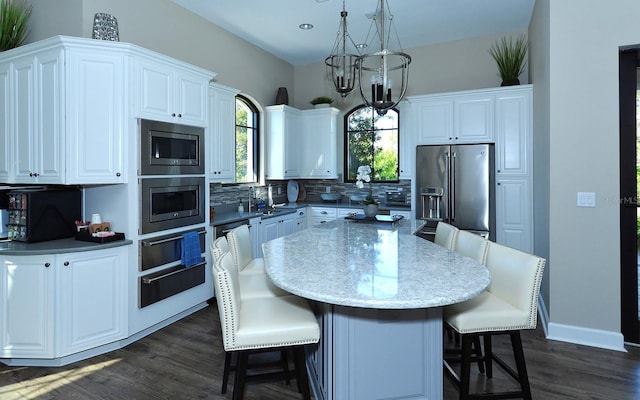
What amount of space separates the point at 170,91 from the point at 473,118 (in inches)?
134

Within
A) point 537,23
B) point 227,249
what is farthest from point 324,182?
point 227,249

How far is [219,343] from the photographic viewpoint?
313cm

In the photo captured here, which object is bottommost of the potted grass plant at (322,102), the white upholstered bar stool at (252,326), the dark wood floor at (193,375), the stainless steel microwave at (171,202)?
the dark wood floor at (193,375)

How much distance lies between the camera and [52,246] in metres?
2.82

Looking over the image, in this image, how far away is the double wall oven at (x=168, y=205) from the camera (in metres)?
3.18

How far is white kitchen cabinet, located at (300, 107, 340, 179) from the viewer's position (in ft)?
19.5

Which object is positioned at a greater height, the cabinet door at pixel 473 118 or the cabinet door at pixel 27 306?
the cabinet door at pixel 473 118

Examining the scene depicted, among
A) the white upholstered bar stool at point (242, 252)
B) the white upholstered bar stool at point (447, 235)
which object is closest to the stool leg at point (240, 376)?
the white upholstered bar stool at point (242, 252)

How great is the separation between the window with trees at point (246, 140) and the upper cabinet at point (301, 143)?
0.62 feet

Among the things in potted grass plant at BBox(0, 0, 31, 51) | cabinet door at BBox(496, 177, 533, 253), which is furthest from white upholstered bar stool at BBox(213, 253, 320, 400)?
cabinet door at BBox(496, 177, 533, 253)

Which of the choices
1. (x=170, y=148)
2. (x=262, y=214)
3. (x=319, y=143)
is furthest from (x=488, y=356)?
(x=319, y=143)

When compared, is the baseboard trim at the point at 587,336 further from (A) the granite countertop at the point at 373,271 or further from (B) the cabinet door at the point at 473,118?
(B) the cabinet door at the point at 473,118

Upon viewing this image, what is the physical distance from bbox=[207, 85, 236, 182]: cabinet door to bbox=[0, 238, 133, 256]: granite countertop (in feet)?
4.73

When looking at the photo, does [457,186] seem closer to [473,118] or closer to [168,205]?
[473,118]
